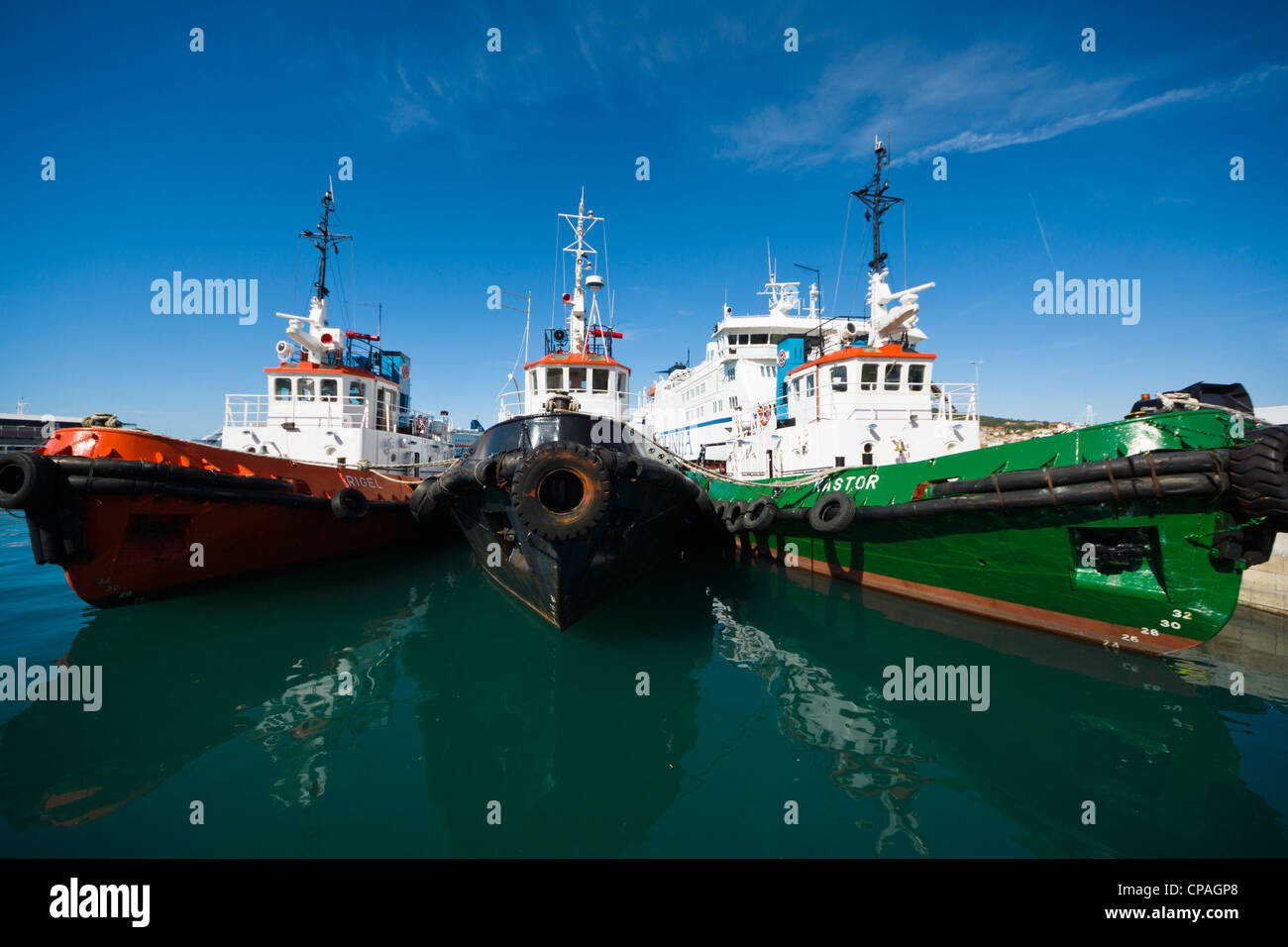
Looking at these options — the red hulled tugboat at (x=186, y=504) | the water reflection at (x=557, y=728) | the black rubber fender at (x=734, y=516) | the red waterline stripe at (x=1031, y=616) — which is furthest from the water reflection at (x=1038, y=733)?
the red hulled tugboat at (x=186, y=504)

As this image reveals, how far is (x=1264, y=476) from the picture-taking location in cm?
546

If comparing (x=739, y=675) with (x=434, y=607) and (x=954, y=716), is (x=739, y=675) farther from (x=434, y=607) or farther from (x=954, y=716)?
(x=434, y=607)

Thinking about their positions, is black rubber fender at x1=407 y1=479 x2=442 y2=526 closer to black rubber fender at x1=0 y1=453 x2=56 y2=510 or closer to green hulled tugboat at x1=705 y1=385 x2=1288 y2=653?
black rubber fender at x1=0 y1=453 x2=56 y2=510

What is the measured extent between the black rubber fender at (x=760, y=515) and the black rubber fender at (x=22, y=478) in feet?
37.8

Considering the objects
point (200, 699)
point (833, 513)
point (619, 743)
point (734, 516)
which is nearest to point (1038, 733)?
point (619, 743)

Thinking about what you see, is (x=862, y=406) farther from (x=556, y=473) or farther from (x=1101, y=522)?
(x=556, y=473)

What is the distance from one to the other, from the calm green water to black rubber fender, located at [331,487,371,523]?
2.65 m

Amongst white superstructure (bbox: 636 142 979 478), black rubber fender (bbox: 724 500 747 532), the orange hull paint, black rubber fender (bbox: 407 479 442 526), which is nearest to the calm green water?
the orange hull paint

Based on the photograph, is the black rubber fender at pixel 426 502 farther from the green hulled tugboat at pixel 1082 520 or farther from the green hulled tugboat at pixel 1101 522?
the green hulled tugboat at pixel 1101 522

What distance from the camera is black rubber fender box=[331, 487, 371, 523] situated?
33.4 feet

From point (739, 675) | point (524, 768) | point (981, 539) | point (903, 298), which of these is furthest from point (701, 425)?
point (524, 768)

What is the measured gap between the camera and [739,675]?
6.32 m

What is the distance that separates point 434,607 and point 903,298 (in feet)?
45.4

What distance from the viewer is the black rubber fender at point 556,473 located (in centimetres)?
645
